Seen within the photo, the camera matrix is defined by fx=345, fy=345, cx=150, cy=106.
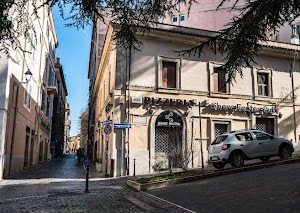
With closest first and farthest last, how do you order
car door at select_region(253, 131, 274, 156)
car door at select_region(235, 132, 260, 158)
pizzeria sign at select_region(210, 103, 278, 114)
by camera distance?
car door at select_region(235, 132, 260, 158) < car door at select_region(253, 131, 274, 156) < pizzeria sign at select_region(210, 103, 278, 114)

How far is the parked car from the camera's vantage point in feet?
49.5

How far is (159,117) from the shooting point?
61.9 feet

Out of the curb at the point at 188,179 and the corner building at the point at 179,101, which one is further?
the corner building at the point at 179,101

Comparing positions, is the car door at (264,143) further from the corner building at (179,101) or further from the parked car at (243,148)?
the corner building at (179,101)

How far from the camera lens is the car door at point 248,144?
15.3 metres

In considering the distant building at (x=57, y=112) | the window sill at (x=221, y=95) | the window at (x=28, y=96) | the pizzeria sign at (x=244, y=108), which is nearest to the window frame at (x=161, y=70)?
the window sill at (x=221, y=95)

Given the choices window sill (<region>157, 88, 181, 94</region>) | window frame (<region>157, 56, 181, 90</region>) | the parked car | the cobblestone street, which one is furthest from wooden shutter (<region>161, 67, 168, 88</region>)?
the cobblestone street

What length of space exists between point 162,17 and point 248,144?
31.2 feet

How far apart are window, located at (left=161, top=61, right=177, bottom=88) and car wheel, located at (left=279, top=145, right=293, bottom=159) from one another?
6737mm

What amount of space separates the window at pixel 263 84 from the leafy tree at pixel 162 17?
1394 cm

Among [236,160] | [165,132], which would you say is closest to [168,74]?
[165,132]

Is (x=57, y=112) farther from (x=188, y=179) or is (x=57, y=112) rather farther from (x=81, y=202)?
(x=81, y=202)

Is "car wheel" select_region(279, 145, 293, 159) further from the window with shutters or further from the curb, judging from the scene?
the window with shutters

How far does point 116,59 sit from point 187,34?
4565mm
